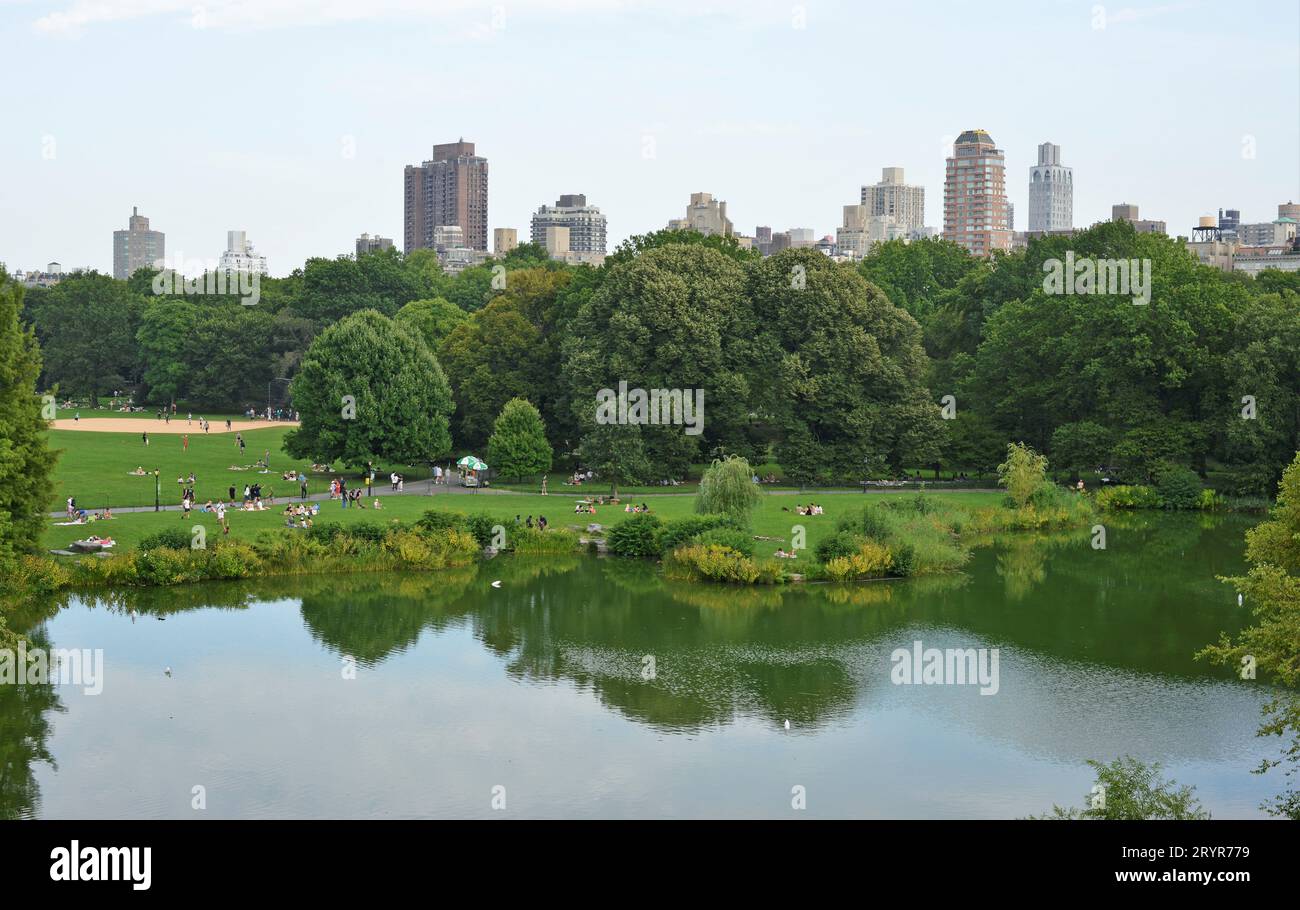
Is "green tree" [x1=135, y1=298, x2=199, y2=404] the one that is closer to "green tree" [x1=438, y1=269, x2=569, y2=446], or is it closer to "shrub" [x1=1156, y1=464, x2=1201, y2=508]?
"green tree" [x1=438, y1=269, x2=569, y2=446]

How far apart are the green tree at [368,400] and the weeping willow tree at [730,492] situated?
16.8m

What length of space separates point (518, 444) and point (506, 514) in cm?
708

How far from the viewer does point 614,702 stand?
95.7 feet

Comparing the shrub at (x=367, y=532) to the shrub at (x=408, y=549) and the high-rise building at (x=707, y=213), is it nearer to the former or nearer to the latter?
the shrub at (x=408, y=549)

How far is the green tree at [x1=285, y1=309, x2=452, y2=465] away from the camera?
56562mm

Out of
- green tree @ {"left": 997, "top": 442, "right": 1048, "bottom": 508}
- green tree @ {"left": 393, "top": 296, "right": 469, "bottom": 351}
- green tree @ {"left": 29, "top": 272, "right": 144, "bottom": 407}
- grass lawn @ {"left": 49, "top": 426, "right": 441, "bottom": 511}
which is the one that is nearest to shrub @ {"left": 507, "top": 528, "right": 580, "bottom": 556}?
grass lawn @ {"left": 49, "top": 426, "right": 441, "bottom": 511}

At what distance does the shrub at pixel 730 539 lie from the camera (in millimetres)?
41594

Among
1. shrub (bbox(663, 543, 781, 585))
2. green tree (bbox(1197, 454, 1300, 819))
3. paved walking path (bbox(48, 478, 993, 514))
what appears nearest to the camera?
green tree (bbox(1197, 454, 1300, 819))

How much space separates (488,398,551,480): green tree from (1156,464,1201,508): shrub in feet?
78.5

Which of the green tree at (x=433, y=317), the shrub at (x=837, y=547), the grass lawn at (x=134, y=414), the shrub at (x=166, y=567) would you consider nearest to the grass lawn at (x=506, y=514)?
the shrub at (x=837, y=547)

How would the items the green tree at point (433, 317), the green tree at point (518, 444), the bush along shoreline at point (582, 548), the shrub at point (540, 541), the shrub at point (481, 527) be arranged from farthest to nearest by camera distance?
the green tree at point (433, 317) < the green tree at point (518, 444) < the shrub at point (540, 541) < the shrub at point (481, 527) < the bush along shoreline at point (582, 548)

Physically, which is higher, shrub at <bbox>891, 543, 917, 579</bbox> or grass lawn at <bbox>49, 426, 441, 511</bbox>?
grass lawn at <bbox>49, 426, 441, 511</bbox>

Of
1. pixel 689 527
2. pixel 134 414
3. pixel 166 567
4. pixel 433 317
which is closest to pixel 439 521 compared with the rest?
pixel 689 527
